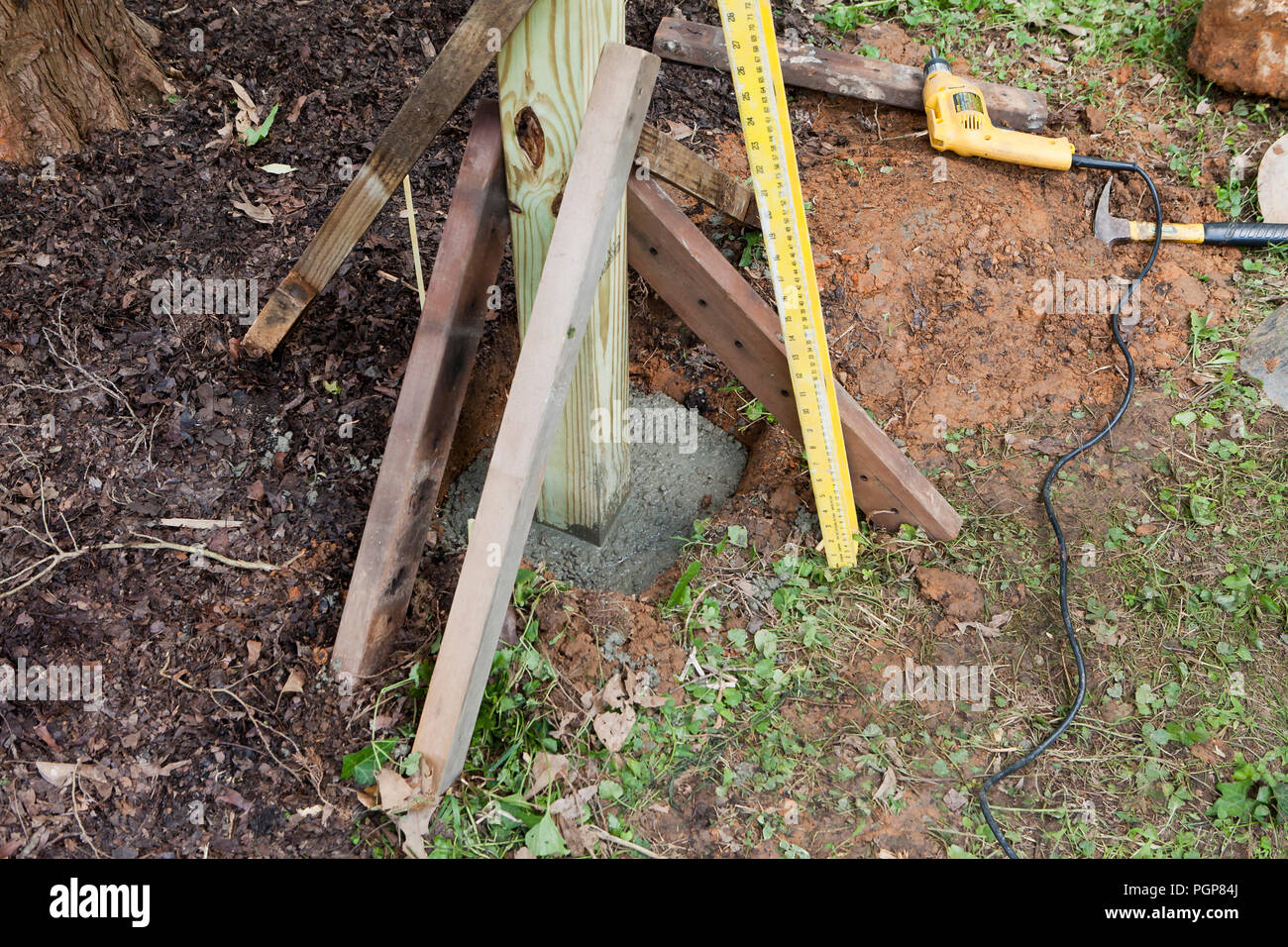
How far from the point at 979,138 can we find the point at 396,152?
8.88ft

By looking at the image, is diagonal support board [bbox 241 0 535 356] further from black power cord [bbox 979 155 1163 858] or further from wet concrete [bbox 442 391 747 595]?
black power cord [bbox 979 155 1163 858]

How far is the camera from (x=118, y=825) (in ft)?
6.82

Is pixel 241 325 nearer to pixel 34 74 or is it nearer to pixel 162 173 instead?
pixel 162 173

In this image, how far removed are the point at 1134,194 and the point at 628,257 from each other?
2610mm

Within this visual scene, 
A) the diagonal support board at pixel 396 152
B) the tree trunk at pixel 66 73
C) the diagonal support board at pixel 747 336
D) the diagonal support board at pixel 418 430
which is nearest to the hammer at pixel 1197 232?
the diagonal support board at pixel 747 336

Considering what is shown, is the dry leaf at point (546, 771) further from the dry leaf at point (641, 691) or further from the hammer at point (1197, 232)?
the hammer at point (1197, 232)

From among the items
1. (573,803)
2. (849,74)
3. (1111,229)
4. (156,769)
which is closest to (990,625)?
(573,803)

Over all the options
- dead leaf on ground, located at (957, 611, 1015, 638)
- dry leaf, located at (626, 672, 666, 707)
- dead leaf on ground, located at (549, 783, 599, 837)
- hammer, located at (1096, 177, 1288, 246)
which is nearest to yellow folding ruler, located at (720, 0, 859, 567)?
dead leaf on ground, located at (957, 611, 1015, 638)

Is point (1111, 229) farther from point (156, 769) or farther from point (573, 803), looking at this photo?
point (156, 769)

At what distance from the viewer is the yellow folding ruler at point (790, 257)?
82.3 inches

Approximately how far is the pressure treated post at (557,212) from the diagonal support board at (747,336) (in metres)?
0.16

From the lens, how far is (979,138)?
3.75m

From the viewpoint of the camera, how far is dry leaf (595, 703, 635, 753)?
2383mm

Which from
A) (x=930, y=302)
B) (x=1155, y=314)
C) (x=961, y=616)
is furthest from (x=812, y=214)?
(x=961, y=616)
